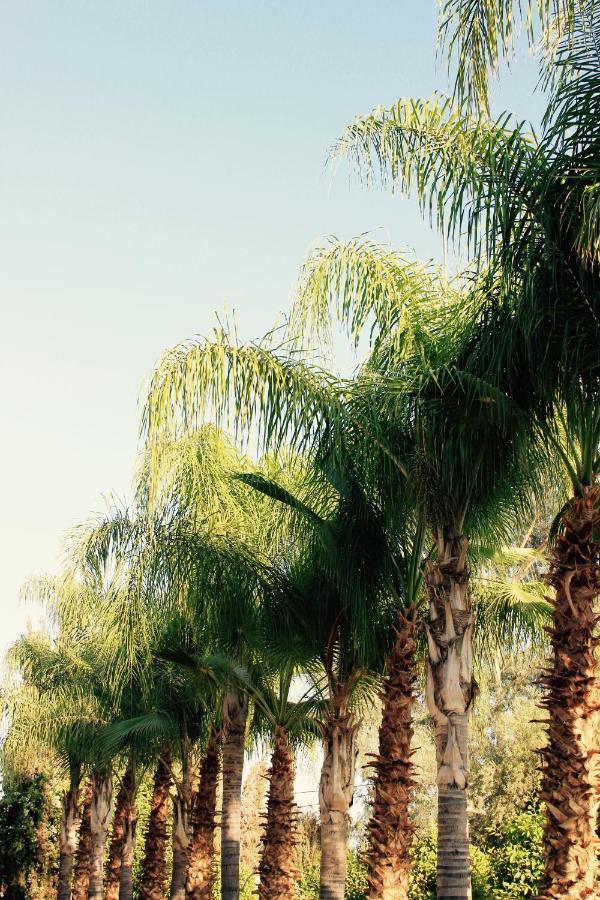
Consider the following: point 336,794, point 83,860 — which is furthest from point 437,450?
point 83,860

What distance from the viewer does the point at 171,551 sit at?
48.8 ft

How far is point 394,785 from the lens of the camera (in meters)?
13.0

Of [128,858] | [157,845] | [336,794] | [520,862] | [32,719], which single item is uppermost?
[32,719]

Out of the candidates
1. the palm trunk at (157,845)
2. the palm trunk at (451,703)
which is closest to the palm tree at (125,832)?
the palm trunk at (157,845)

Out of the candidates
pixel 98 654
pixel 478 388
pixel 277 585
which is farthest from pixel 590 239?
pixel 98 654

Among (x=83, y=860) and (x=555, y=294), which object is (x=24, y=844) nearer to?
(x=83, y=860)

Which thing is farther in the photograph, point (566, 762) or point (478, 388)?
point (478, 388)

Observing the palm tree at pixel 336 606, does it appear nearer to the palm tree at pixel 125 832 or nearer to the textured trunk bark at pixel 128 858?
the palm tree at pixel 125 832

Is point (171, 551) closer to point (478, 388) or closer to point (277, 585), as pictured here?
point (277, 585)

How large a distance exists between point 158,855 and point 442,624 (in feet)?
61.0

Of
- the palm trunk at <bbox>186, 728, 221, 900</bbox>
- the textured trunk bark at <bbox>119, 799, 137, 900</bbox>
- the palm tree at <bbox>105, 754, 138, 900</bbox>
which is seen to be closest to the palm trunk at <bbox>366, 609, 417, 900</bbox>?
the palm trunk at <bbox>186, 728, 221, 900</bbox>

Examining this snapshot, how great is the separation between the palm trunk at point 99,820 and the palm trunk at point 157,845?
153 inches

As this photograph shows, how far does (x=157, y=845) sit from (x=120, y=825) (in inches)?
126

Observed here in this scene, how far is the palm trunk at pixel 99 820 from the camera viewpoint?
3091 centimetres
